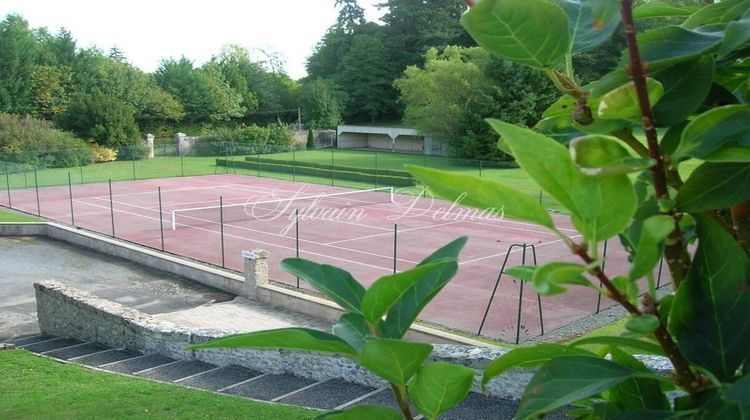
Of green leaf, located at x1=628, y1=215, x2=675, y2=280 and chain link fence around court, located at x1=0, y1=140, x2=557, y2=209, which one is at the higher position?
green leaf, located at x1=628, y1=215, x2=675, y2=280

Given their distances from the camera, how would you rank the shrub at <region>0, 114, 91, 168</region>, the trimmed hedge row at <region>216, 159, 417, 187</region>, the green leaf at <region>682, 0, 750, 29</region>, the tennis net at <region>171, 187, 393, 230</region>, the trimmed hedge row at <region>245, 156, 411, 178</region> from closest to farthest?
1. the green leaf at <region>682, 0, 750, 29</region>
2. the tennis net at <region>171, 187, 393, 230</region>
3. the trimmed hedge row at <region>216, 159, 417, 187</region>
4. the trimmed hedge row at <region>245, 156, 411, 178</region>
5. the shrub at <region>0, 114, 91, 168</region>

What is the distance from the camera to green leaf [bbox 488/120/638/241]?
0.69 m

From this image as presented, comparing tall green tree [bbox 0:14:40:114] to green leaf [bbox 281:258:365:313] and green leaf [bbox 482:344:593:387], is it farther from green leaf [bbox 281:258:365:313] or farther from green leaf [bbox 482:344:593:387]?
green leaf [bbox 482:344:593:387]

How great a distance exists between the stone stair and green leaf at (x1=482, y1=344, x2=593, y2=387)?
647cm

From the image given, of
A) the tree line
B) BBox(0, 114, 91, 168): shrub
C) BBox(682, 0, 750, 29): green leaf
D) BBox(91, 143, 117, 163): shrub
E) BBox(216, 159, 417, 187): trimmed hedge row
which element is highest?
the tree line

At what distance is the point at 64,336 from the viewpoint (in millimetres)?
14820

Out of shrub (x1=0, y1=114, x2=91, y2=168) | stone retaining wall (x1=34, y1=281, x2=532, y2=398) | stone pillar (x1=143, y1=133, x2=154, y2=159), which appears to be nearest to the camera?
stone retaining wall (x1=34, y1=281, x2=532, y2=398)

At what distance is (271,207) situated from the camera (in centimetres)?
3319

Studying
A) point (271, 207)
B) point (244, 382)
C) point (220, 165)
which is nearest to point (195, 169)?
point (220, 165)

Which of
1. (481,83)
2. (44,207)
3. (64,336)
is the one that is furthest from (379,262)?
(481,83)

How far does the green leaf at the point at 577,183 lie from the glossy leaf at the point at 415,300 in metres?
0.22

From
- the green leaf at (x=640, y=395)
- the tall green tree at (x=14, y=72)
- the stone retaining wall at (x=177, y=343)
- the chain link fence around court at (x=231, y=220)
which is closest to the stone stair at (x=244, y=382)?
the stone retaining wall at (x=177, y=343)

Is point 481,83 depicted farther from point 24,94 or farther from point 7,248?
point 24,94

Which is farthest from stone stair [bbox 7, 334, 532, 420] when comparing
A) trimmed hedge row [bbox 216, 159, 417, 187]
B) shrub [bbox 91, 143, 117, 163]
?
shrub [bbox 91, 143, 117, 163]
